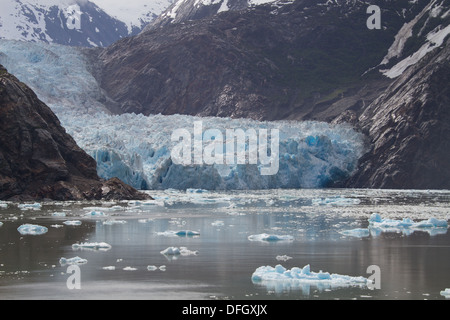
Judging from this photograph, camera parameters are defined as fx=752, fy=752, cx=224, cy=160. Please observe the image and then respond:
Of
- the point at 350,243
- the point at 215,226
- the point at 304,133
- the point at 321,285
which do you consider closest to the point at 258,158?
the point at 304,133

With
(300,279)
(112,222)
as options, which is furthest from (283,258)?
(112,222)

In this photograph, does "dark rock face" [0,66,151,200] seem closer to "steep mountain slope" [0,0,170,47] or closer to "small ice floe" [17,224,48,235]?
"small ice floe" [17,224,48,235]

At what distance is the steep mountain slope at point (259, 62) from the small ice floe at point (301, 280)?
72.3 meters

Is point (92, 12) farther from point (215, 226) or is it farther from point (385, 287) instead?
point (385, 287)

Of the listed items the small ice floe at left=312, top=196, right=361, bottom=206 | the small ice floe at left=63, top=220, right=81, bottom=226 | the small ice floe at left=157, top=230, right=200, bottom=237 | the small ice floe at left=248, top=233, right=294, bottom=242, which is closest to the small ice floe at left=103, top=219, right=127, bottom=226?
the small ice floe at left=63, top=220, right=81, bottom=226

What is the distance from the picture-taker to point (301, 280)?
47.9ft

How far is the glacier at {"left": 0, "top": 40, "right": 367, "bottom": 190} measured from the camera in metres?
52.3

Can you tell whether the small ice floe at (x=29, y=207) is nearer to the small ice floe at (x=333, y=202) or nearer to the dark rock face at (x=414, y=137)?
the small ice floe at (x=333, y=202)

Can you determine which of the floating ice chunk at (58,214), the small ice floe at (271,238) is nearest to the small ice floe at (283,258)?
the small ice floe at (271,238)

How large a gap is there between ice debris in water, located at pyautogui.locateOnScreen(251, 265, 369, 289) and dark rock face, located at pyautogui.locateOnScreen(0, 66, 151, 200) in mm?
26254

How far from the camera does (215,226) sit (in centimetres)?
2625

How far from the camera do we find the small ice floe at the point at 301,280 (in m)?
14.2

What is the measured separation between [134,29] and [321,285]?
159982 mm

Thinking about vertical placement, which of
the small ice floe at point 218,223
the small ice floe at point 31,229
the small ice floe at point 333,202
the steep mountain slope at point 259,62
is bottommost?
the small ice floe at point 333,202
